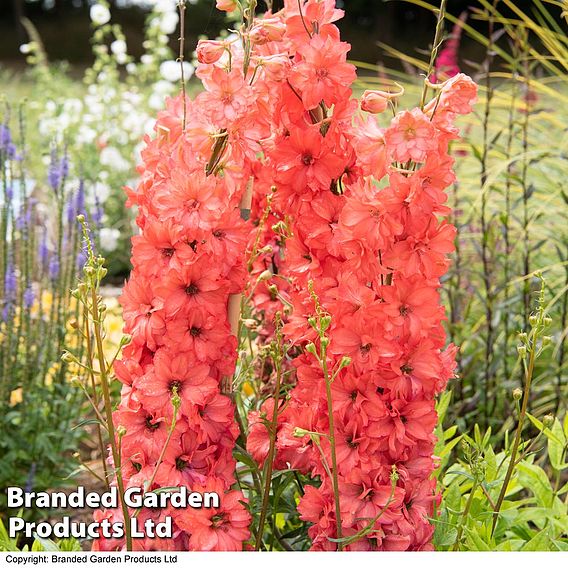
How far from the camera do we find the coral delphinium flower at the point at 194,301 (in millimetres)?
1082

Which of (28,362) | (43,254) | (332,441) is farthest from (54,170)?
(332,441)

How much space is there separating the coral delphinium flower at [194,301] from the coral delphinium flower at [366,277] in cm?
8

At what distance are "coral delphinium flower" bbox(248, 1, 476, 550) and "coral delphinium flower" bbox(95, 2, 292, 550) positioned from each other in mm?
76

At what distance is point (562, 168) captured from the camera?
2689mm

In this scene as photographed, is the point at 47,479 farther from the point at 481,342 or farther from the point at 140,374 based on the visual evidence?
the point at 481,342

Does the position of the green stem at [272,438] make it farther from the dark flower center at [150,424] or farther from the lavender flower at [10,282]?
the lavender flower at [10,282]

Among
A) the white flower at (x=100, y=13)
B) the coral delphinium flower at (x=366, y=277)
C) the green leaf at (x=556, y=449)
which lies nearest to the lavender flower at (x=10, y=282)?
the coral delphinium flower at (x=366, y=277)

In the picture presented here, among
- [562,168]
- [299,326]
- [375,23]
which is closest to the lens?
[299,326]

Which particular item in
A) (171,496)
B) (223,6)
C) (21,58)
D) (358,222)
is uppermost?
(223,6)

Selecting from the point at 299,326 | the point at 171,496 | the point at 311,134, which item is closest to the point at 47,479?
the point at 171,496

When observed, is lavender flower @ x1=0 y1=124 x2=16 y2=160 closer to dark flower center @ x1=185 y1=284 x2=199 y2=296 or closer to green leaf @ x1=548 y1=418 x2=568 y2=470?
dark flower center @ x1=185 y1=284 x2=199 y2=296

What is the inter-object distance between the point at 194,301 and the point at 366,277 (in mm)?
225

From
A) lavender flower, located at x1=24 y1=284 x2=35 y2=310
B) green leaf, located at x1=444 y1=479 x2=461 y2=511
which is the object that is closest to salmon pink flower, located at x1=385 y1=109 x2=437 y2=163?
green leaf, located at x1=444 y1=479 x2=461 y2=511

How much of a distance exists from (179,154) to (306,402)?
379 mm
